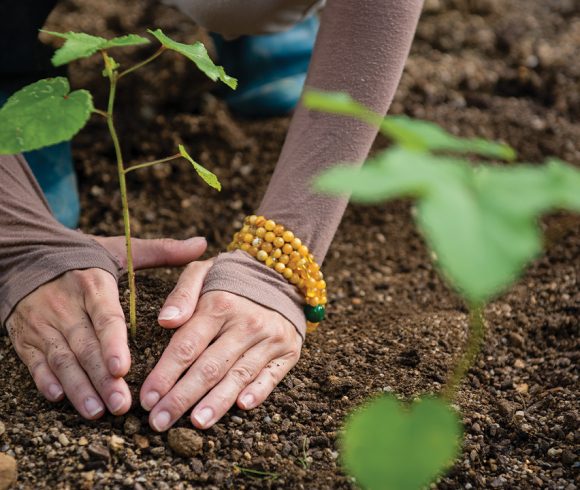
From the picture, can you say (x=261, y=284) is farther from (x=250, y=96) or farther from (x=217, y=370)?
(x=250, y=96)

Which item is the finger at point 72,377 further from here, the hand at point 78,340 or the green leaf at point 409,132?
the green leaf at point 409,132

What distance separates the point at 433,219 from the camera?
0.63m

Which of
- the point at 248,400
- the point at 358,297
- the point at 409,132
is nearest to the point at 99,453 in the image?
the point at 248,400

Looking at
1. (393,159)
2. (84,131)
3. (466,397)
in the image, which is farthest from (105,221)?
(393,159)

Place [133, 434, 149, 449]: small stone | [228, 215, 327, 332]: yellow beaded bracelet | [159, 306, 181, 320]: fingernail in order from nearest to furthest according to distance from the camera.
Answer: [133, 434, 149, 449]: small stone < [159, 306, 181, 320]: fingernail < [228, 215, 327, 332]: yellow beaded bracelet

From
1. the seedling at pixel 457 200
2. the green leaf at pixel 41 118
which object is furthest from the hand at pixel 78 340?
the seedling at pixel 457 200

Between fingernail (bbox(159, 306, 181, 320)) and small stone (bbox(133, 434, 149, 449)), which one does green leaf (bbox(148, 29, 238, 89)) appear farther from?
small stone (bbox(133, 434, 149, 449))

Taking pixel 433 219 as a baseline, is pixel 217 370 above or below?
below

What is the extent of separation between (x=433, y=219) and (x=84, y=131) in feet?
6.07

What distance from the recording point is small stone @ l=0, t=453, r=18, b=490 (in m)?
1.07

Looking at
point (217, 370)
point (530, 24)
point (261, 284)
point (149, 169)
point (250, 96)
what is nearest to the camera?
point (217, 370)

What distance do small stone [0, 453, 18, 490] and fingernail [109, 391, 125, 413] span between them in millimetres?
159

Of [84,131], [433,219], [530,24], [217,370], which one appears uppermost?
[433,219]

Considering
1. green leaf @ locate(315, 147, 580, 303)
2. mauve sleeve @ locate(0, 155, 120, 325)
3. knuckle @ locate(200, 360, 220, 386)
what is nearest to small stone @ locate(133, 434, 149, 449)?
knuckle @ locate(200, 360, 220, 386)
